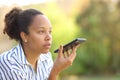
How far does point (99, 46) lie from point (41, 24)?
8.95 metres

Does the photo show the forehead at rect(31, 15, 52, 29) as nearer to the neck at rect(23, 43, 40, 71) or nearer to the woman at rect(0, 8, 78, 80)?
the woman at rect(0, 8, 78, 80)

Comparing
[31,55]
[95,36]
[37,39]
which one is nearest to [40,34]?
[37,39]

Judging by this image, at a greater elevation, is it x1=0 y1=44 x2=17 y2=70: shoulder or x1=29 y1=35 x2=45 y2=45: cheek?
x1=29 y1=35 x2=45 y2=45: cheek

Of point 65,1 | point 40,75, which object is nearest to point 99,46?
point 65,1

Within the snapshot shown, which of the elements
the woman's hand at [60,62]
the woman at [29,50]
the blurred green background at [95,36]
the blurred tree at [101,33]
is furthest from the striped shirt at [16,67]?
the blurred tree at [101,33]

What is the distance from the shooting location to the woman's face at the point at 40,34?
2.29 metres

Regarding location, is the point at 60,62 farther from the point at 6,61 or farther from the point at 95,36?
the point at 95,36

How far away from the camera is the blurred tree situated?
11.2 m

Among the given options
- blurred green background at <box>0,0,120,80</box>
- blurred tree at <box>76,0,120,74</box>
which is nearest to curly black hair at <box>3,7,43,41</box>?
blurred green background at <box>0,0,120,80</box>

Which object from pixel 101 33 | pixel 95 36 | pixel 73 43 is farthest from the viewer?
pixel 101 33

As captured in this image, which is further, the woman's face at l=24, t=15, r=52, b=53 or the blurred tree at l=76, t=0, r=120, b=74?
the blurred tree at l=76, t=0, r=120, b=74

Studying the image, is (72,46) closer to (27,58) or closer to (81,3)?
(27,58)

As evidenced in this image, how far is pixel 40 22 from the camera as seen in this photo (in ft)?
7.55

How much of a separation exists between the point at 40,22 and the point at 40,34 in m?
0.06
